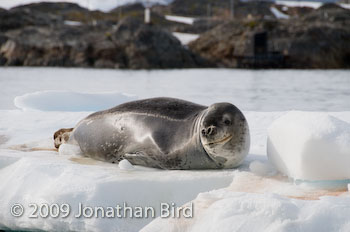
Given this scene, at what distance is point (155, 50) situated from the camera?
3794 centimetres

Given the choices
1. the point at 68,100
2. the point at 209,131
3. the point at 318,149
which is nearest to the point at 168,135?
the point at 209,131

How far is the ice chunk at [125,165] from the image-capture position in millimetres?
3742

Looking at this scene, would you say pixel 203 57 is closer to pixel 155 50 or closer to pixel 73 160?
pixel 155 50

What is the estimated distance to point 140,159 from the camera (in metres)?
3.90

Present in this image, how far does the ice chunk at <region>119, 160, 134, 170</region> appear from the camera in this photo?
3.74 meters

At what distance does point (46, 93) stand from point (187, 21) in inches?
3000

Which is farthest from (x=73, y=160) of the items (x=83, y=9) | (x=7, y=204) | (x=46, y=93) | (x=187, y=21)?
(x=83, y=9)

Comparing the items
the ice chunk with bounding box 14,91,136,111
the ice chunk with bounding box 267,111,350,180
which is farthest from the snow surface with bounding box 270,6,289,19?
the ice chunk with bounding box 267,111,350,180

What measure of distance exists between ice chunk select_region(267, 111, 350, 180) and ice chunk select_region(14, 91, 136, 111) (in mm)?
5726

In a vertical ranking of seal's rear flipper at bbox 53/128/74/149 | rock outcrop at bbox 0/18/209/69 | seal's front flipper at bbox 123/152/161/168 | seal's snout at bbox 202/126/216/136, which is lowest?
rock outcrop at bbox 0/18/209/69

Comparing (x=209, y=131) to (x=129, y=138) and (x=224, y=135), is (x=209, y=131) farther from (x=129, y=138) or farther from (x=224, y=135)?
(x=129, y=138)

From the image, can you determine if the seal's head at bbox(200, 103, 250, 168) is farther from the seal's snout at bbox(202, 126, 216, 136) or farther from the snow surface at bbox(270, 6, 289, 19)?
the snow surface at bbox(270, 6, 289, 19)

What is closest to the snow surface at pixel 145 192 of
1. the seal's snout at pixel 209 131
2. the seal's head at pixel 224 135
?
the seal's head at pixel 224 135

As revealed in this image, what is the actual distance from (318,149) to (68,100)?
251 inches
